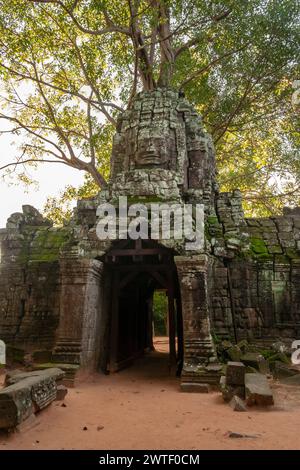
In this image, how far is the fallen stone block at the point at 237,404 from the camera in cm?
531

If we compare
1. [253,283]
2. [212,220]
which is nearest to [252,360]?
[253,283]

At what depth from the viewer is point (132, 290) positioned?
11.1 metres

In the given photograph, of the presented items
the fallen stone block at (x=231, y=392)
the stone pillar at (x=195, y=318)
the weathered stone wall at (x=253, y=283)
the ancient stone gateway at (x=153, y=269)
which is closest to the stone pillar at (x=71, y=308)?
the ancient stone gateway at (x=153, y=269)

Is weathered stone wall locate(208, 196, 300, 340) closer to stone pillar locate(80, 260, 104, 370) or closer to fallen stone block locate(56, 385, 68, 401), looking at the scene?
stone pillar locate(80, 260, 104, 370)

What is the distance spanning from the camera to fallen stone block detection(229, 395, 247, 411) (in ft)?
17.4

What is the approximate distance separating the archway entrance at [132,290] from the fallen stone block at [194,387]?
5.69ft

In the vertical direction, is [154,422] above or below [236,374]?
below

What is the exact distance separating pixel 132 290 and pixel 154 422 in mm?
6206

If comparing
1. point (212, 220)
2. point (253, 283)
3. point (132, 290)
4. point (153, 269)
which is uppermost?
point (212, 220)

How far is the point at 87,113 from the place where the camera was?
16781 millimetres

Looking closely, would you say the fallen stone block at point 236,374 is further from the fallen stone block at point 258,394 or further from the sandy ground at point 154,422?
the sandy ground at point 154,422

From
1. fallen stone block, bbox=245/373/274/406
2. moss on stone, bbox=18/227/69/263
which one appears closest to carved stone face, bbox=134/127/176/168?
moss on stone, bbox=18/227/69/263

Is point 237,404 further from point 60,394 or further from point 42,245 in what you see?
point 42,245
